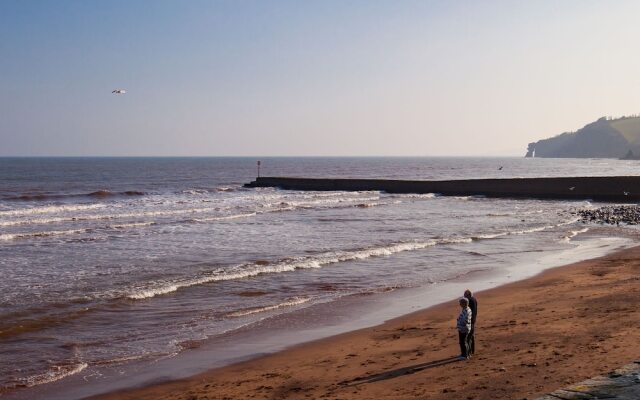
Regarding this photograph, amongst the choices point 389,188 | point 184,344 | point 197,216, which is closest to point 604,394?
point 184,344

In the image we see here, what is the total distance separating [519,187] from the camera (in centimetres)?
5769

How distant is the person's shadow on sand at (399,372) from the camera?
977cm

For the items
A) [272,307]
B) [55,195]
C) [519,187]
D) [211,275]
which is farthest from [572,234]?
[55,195]

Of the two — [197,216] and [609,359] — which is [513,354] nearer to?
[609,359]

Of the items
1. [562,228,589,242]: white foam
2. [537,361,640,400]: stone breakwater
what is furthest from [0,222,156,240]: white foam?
[537,361,640,400]: stone breakwater

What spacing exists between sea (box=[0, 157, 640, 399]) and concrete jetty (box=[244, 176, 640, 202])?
43.7 ft

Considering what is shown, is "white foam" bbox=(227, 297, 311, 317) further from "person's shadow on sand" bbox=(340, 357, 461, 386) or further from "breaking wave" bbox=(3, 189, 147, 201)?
"breaking wave" bbox=(3, 189, 147, 201)

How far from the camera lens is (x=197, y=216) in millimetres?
39750

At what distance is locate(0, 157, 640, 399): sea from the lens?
11.8 meters

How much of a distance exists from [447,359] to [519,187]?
163 feet

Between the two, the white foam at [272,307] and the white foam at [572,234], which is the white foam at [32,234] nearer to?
the white foam at [272,307]

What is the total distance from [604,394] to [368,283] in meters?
12.9

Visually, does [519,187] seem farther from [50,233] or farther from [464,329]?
[464,329]

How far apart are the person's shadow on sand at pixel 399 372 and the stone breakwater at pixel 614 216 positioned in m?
27.1
